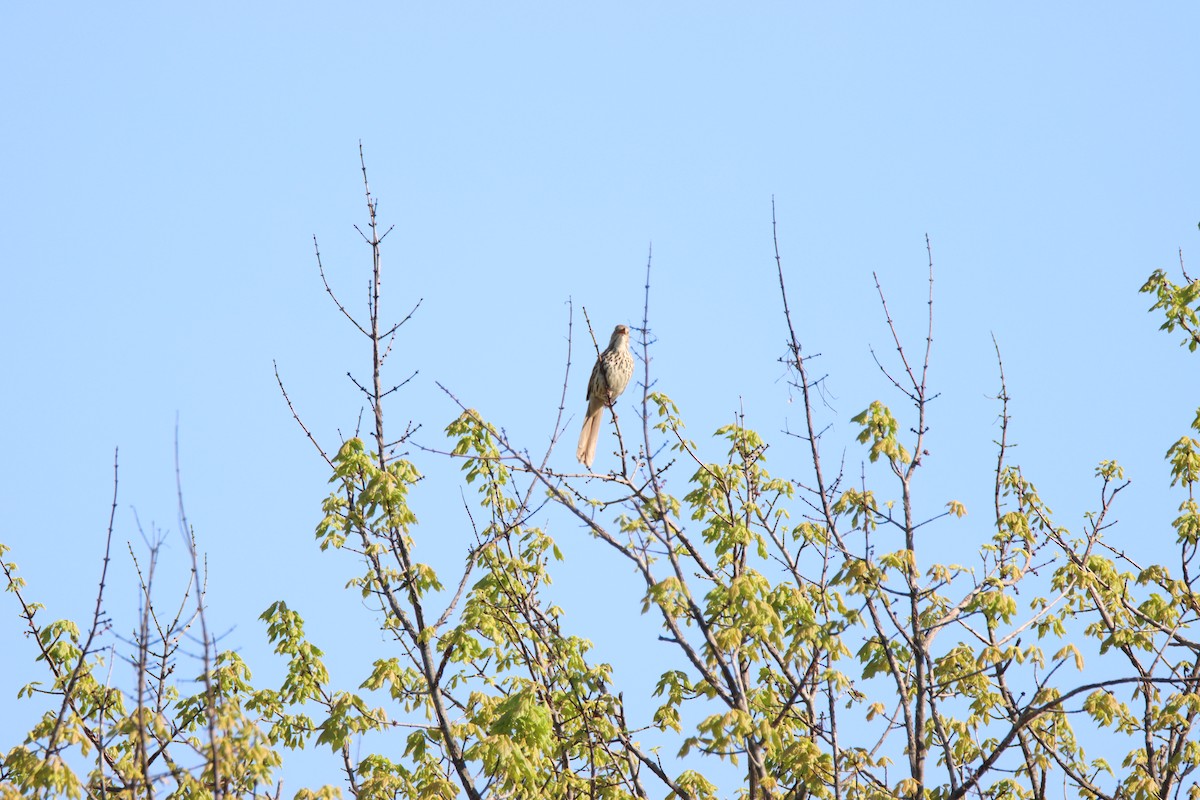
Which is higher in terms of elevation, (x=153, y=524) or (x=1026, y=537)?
(x=1026, y=537)

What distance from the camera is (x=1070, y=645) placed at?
6.72 m

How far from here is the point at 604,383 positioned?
11.0 m

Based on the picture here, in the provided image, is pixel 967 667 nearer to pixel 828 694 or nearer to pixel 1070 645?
pixel 1070 645

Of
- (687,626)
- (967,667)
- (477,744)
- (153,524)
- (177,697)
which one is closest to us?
(153,524)

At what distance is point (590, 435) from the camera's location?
10.9 m

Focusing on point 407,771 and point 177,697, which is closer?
point 407,771

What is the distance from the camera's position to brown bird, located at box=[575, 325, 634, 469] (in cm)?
1072

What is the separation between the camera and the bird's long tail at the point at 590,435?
34.7 feet

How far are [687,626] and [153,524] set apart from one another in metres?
2.74

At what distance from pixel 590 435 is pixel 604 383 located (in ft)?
1.52

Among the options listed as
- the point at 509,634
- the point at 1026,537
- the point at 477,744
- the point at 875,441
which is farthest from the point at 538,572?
the point at 1026,537

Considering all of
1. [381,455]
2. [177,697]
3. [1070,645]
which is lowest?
[1070,645]

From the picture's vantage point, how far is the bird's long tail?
1057 cm

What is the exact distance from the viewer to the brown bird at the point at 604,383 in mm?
10719
